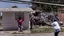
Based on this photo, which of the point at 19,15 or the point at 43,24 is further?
the point at 43,24

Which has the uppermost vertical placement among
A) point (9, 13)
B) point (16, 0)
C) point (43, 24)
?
point (16, 0)

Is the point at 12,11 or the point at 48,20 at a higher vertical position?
the point at 12,11

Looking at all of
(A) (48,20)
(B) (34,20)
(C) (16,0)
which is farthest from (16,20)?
(C) (16,0)

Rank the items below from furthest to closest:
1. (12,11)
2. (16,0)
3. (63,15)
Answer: (63,15), (12,11), (16,0)

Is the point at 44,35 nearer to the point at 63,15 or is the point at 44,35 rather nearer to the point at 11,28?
the point at 11,28

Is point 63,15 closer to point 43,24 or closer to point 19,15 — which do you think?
point 43,24

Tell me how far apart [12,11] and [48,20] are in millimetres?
7987

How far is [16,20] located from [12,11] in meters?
1.08

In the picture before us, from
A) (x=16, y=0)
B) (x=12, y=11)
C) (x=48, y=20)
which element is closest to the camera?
(x=16, y=0)

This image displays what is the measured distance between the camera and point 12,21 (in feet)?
68.7

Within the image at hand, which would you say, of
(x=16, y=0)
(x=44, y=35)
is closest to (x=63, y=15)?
(x=44, y=35)

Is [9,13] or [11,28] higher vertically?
[9,13]

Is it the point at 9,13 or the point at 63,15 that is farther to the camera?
the point at 63,15

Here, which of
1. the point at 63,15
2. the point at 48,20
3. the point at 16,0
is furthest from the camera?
the point at 48,20
